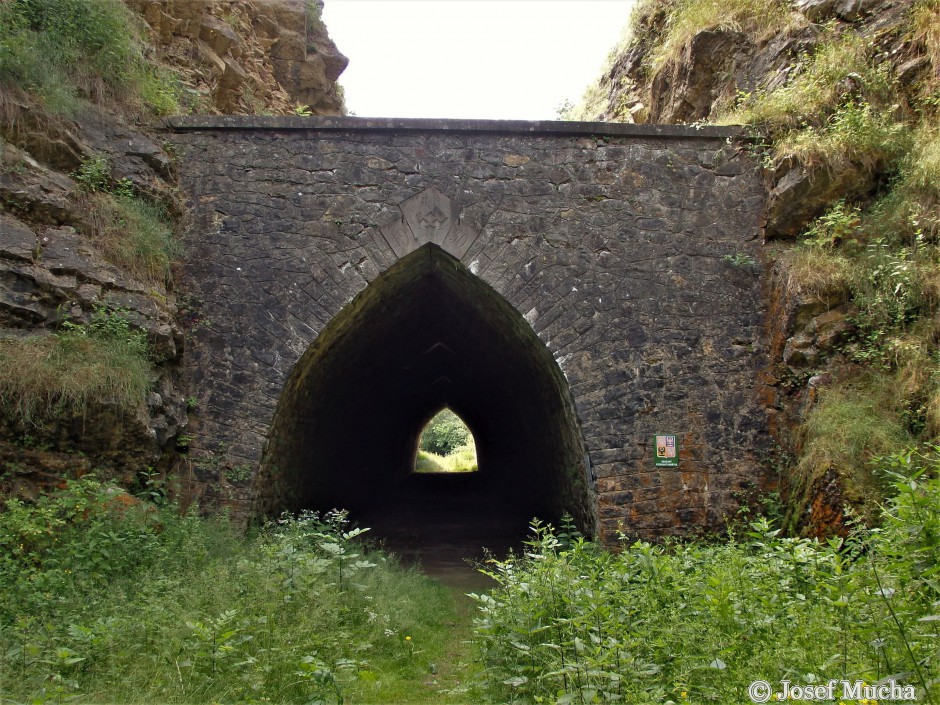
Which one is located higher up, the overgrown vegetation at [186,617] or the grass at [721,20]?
the grass at [721,20]

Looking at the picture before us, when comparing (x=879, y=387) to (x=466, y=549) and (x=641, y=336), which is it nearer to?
(x=641, y=336)

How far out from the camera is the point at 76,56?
22.6 feet

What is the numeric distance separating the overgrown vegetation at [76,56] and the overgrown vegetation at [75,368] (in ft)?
7.72

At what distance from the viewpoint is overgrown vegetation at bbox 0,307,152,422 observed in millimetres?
5172

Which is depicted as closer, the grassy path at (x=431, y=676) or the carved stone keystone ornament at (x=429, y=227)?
the grassy path at (x=431, y=676)

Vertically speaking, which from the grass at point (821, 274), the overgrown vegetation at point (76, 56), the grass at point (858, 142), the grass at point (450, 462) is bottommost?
the grass at point (450, 462)

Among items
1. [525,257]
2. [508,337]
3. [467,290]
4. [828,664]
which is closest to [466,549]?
[508,337]

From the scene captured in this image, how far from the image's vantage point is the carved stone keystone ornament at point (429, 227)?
23.3 ft

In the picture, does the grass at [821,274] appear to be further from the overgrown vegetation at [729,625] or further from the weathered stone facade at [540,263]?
the overgrown vegetation at [729,625]

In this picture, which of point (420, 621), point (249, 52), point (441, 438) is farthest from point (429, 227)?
point (441, 438)

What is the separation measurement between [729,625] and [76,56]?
7.82 m

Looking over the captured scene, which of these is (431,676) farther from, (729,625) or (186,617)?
(729,625)

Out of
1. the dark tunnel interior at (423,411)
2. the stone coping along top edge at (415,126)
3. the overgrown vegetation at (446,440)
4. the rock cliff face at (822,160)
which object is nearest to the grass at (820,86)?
the rock cliff face at (822,160)

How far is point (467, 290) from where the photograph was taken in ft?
26.5
